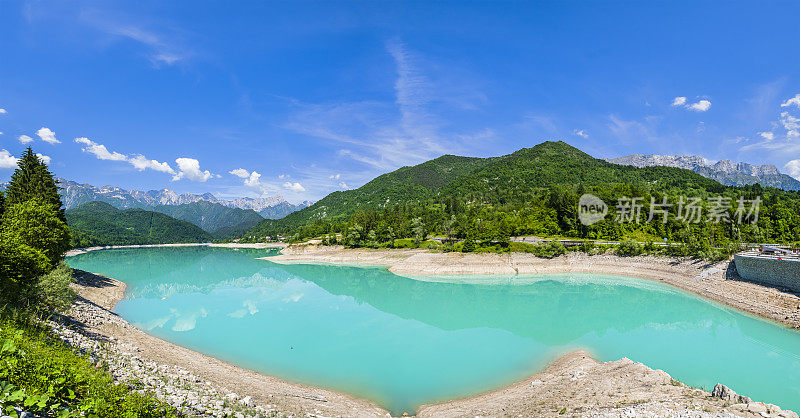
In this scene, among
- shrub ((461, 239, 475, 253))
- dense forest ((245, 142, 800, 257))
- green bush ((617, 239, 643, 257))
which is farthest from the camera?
shrub ((461, 239, 475, 253))

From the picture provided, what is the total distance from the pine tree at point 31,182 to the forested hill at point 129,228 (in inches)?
4244

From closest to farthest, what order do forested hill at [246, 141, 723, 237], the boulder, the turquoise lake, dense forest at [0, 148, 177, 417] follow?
dense forest at [0, 148, 177, 417] < the boulder < the turquoise lake < forested hill at [246, 141, 723, 237]

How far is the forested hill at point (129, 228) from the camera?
128 metres

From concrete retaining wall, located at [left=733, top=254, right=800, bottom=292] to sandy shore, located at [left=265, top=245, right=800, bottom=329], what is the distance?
0.61m

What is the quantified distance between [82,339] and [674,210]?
72.2m

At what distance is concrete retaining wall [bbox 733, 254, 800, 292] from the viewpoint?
21.6 meters

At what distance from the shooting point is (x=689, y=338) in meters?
17.6

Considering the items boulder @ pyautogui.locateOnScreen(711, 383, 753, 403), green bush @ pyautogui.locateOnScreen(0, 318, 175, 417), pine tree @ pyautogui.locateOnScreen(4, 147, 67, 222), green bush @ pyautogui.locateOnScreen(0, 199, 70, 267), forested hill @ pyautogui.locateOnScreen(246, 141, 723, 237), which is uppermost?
forested hill @ pyautogui.locateOnScreen(246, 141, 723, 237)

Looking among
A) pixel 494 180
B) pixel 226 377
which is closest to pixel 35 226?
pixel 226 377

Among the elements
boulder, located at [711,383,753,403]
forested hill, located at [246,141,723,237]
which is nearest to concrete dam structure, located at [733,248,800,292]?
boulder, located at [711,383,753,403]

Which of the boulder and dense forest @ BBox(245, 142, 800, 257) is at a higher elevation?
dense forest @ BBox(245, 142, 800, 257)

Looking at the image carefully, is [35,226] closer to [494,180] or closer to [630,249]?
[630,249]

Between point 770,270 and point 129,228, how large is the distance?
223m

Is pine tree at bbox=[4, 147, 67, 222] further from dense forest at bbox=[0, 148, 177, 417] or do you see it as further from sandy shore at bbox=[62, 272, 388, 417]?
sandy shore at bbox=[62, 272, 388, 417]
